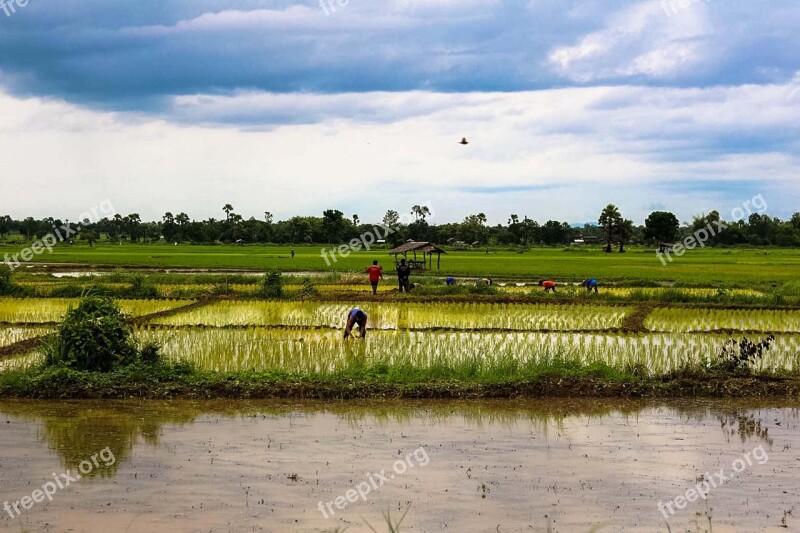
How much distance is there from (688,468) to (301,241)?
8027cm

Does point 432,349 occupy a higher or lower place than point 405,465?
higher

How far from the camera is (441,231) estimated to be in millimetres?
89562

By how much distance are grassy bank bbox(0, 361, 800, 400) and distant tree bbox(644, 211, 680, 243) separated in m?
74.4

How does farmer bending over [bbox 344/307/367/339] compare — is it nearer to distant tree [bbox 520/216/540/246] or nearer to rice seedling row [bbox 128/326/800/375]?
rice seedling row [bbox 128/326/800/375]

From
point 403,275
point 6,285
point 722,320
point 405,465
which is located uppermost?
point 403,275

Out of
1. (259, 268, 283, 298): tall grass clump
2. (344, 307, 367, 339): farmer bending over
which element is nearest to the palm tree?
(259, 268, 283, 298): tall grass clump

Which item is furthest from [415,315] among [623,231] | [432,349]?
[623,231]

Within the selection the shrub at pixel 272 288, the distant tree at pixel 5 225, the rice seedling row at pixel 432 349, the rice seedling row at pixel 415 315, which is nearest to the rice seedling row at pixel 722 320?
the rice seedling row at pixel 415 315

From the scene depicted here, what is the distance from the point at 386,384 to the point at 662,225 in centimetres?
7640

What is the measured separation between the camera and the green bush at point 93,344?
945 cm

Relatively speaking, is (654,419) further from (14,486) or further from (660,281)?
(660,281)

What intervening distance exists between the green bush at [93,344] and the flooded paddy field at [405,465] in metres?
0.97

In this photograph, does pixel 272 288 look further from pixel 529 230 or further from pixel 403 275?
pixel 529 230

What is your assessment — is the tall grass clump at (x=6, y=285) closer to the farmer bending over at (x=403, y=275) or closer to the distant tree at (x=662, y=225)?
the farmer bending over at (x=403, y=275)
